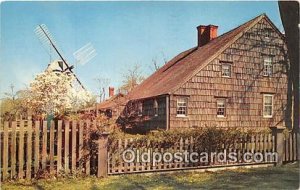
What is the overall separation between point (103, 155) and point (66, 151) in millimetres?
906

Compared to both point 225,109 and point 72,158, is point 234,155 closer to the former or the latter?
point 72,158

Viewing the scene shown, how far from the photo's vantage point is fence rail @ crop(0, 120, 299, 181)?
24.8 ft

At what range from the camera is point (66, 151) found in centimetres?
802

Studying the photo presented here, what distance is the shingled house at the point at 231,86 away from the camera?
20531 mm

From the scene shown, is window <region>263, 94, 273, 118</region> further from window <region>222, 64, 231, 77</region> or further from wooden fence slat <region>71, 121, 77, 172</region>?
wooden fence slat <region>71, 121, 77, 172</region>

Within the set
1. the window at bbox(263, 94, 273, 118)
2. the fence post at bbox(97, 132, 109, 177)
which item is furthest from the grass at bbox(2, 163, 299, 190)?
the window at bbox(263, 94, 273, 118)

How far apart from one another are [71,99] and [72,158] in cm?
1206

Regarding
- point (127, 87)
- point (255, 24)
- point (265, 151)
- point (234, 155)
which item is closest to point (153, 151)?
point (234, 155)

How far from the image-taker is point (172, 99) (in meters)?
20.1

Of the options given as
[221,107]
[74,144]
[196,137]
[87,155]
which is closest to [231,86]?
[221,107]

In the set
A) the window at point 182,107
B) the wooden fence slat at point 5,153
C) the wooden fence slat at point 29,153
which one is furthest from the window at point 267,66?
the wooden fence slat at point 5,153

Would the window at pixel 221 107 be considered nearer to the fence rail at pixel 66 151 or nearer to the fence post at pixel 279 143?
the fence post at pixel 279 143

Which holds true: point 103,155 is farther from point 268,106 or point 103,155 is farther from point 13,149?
point 268,106

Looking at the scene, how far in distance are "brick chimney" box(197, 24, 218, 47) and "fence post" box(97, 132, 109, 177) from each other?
1794cm
